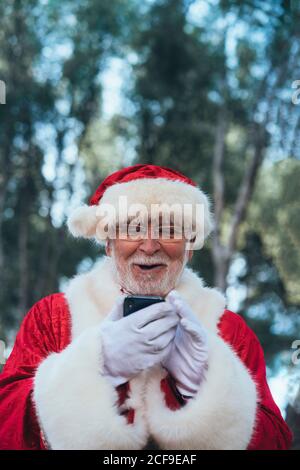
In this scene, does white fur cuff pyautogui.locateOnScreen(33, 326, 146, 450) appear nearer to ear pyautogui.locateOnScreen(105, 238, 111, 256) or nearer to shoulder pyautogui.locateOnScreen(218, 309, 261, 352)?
ear pyautogui.locateOnScreen(105, 238, 111, 256)

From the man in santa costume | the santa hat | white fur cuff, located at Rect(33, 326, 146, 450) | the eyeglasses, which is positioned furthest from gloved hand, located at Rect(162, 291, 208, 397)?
the santa hat

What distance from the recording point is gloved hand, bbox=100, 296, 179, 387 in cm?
178

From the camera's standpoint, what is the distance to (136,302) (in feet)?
6.13

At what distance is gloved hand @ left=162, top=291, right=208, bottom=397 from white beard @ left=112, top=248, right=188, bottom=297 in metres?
0.22

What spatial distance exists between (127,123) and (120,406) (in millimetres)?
13315

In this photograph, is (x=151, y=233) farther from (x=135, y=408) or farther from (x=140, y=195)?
(x=135, y=408)

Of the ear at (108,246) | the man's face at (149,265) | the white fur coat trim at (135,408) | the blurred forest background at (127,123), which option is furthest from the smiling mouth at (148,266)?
the blurred forest background at (127,123)

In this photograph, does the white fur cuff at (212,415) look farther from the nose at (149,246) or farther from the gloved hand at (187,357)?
the nose at (149,246)

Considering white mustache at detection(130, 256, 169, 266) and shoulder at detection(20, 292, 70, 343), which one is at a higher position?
white mustache at detection(130, 256, 169, 266)

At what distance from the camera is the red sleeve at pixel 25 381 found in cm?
195

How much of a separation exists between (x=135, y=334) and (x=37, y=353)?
529 millimetres

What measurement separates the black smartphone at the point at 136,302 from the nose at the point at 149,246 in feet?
0.79

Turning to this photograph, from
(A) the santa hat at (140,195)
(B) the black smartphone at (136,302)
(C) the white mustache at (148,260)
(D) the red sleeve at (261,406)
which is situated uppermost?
(A) the santa hat at (140,195)

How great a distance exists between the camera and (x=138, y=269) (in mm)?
2105
